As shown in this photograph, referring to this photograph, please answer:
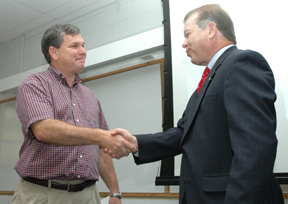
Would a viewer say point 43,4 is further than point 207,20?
Yes

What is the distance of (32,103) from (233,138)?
100 cm

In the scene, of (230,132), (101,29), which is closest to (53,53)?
(230,132)

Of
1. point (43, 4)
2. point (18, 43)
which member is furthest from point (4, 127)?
point (43, 4)

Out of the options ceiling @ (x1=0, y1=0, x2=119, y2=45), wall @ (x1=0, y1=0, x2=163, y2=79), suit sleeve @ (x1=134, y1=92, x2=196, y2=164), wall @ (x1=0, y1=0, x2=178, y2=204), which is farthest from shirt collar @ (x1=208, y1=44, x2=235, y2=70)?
ceiling @ (x1=0, y1=0, x2=119, y2=45)

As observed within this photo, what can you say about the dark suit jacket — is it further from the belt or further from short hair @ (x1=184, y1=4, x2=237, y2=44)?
the belt

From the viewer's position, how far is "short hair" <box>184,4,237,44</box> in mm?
1352

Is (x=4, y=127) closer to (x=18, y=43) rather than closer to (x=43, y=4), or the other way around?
(x=18, y=43)

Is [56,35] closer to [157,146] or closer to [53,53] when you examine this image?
[53,53]

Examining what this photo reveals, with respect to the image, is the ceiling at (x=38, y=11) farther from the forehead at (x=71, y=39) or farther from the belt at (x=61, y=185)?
the belt at (x=61, y=185)

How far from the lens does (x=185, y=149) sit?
3.82ft

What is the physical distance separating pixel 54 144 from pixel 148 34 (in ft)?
5.56

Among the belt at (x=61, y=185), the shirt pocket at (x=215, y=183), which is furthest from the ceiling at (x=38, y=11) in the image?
the shirt pocket at (x=215, y=183)

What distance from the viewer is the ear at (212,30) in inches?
53.0

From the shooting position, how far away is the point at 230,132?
983mm
